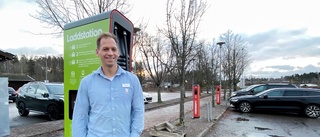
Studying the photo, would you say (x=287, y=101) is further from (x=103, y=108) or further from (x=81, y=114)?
(x=81, y=114)

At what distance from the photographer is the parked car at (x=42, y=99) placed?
30.7 ft

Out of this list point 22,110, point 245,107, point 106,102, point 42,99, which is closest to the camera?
point 106,102

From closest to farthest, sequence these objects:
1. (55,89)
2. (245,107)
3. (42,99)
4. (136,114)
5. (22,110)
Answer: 1. (136,114)
2. (42,99)
3. (55,89)
4. (22,110)
5. (245,107)

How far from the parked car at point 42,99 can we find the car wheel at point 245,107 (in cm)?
1005

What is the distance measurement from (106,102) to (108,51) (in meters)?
0.49

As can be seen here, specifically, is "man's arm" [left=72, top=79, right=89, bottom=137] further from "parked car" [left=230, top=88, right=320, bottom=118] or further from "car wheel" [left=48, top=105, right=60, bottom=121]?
"parked car" [left=230, top=88, right=320, bottom=118]

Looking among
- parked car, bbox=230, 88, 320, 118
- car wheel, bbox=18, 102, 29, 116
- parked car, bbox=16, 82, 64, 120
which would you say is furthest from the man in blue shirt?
parked car, bbox=230, 88, 320, 118

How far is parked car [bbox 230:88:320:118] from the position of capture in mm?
11733

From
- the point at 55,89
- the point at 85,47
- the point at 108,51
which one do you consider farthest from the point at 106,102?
the point at 55,89

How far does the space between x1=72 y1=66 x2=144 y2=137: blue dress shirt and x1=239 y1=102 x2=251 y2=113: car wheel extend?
1247cm

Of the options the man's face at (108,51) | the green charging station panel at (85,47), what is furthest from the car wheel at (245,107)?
the man's face at (108,51)

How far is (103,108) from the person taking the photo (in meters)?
2.06

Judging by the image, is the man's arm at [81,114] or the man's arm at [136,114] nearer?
the man's arm at [81,114]

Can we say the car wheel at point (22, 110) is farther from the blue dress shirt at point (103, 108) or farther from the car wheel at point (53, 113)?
the blue dress shirt at point (103, 108)
